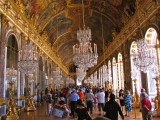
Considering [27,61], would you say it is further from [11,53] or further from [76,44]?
[11,53]

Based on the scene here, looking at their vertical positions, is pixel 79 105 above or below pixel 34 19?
below

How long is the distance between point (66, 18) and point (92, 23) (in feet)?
12.0

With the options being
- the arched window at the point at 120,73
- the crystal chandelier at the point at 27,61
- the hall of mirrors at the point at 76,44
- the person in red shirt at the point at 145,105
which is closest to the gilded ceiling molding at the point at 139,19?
the hall of mirrors at the point at 76,44

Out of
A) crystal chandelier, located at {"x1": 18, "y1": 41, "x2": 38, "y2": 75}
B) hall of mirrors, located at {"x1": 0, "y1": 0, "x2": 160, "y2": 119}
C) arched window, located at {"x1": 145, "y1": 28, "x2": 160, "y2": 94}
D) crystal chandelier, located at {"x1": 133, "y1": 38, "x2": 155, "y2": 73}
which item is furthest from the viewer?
arched window, located at {"x1": 145, "y1": 28, "x2": 160, "y2": 94}

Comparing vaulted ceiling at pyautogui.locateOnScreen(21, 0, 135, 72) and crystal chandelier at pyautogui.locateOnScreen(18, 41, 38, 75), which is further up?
vaulted ceiling at pyautogui.locateOnScreen(21, 0, 135, 72)

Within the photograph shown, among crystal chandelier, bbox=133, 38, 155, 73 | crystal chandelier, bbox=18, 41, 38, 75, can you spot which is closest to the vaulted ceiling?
crystal chandelier, bbox=18, 41, 38, 75

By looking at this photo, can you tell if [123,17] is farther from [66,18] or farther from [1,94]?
[1,94]

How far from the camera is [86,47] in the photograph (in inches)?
301

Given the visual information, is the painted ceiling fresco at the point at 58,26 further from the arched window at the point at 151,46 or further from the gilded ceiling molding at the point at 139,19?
the arched window at the point at 151,46

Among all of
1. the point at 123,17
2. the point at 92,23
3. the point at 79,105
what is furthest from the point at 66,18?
the point at 79,105

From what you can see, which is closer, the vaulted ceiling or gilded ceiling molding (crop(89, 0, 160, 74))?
gilded ceiling molding (crop(89, 0, 160, 74))

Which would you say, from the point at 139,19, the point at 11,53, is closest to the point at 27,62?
the point at 11,53

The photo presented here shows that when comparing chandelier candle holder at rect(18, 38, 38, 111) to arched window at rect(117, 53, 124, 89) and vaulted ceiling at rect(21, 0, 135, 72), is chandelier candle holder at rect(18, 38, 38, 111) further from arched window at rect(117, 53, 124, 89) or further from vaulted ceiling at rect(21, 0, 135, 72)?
arched window at rect(117, 53, 124, 89)

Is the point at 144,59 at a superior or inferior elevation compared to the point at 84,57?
inferior
